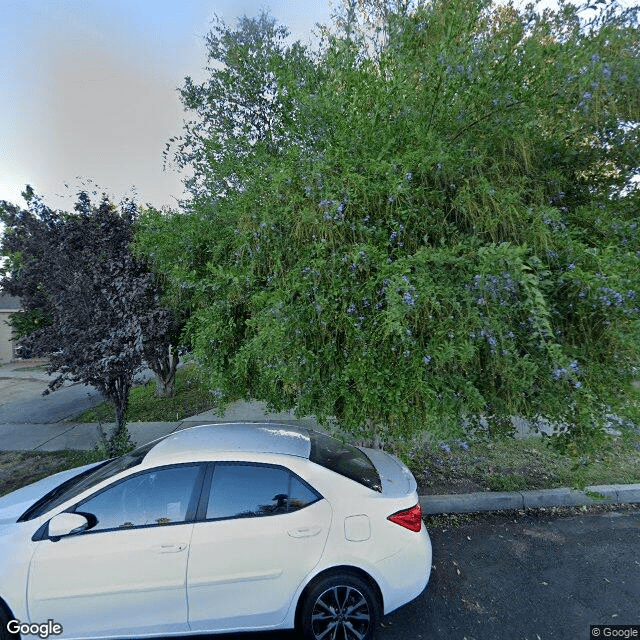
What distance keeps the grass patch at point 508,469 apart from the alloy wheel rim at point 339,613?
2.09 meters

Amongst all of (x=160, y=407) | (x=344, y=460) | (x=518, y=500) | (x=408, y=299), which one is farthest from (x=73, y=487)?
(x=160, y=407)

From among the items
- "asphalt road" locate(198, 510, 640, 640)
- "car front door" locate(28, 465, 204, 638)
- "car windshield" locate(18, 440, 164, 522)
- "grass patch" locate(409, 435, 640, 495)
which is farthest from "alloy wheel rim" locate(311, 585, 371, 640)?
"grass patch" locate(409, 435, 640, 495)

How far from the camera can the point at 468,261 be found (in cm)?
297

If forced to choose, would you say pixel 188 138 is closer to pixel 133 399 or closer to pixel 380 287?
pixel 380 287

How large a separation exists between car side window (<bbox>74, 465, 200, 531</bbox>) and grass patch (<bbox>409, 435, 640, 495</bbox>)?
112 inches

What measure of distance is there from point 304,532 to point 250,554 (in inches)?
14.5

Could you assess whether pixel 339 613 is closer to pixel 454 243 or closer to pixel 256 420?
pixel 454 243

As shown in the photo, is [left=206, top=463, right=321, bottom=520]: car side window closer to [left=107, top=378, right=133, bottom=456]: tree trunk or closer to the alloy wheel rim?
the alloy wheel rim

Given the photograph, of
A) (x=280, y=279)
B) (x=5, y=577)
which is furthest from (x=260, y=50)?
(x=5, y=577)

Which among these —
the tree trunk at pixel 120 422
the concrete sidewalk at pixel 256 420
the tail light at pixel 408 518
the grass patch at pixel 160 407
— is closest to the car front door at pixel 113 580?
the tail light at pixel 408 518

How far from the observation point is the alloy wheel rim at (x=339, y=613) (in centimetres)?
255

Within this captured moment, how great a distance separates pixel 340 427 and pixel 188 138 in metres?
5.29

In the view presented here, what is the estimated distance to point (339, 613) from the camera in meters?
2.56

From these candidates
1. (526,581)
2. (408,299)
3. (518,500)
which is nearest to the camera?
(408,299)
